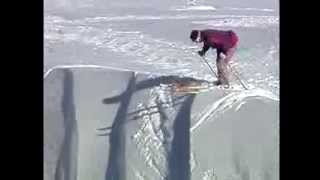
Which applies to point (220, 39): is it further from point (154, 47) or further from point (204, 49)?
point (154, 47)

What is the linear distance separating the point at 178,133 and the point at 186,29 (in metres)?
0.29

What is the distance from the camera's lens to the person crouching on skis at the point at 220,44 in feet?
6.80

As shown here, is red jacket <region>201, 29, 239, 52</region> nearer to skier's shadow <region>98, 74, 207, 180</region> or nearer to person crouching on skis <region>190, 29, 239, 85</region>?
person crouching on skis <region>190, 29, 239, 85</region>

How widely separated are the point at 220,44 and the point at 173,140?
301 mm

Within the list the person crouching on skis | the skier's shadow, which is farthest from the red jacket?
the skier's shadow

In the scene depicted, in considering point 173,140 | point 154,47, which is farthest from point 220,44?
point 173,140

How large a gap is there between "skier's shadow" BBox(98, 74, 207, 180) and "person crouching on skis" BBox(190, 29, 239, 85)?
0.26 feet
